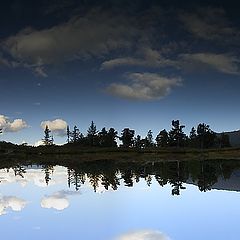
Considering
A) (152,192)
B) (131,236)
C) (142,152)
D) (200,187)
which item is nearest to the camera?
(131,236)

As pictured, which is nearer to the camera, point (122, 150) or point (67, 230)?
point (67, 230)

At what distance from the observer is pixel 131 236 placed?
750 inches

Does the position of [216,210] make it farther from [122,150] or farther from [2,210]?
[122,150]

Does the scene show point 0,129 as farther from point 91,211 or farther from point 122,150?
point 91,211

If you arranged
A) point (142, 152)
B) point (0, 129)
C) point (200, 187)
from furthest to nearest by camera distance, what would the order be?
point (0, 129)
point (142, 152)
point (200, 187)

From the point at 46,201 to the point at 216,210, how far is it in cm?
1242

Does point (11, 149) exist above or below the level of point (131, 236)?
above

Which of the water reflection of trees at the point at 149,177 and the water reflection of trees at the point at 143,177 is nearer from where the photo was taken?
the water reflection of trees at the point at 143,177

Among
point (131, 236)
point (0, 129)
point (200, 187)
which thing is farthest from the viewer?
point (0, 129)

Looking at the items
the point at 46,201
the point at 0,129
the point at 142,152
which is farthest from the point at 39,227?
the point at 0,129

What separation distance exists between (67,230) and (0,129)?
181 m

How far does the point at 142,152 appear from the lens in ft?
505

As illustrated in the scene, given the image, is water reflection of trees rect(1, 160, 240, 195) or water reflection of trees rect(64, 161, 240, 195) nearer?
water reflection of trees rect(1, 160, 240, 195)

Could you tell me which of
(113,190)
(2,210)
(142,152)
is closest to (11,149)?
(142,152)
